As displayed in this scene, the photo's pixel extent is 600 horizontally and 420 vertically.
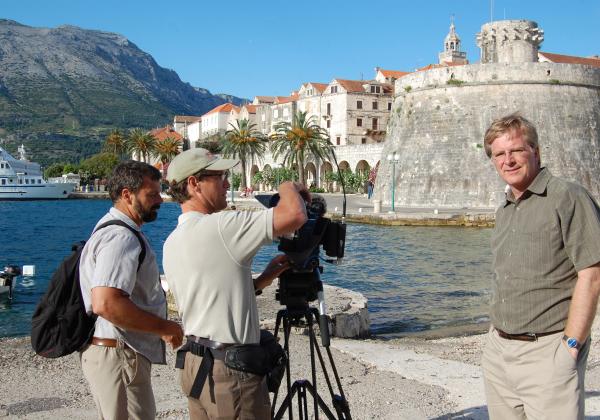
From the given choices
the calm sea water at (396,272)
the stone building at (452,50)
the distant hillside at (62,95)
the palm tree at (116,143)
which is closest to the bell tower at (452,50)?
the stone building at (452,50)

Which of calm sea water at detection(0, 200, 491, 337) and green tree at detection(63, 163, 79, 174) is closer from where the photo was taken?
calm sea water at detection(0, 200, 491, 337)

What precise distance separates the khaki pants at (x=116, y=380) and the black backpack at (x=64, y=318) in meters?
0.10

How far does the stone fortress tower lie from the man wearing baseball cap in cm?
3151

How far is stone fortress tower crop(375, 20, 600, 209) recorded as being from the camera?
3328 centimetres

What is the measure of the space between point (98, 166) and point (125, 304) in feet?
280

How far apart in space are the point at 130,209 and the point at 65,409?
1.99m

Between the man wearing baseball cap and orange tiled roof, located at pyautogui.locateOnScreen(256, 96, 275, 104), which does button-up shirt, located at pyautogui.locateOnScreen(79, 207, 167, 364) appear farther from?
orange tiled roof, located at pyautogui.locateOnScreen(256, 96, 275, 104)

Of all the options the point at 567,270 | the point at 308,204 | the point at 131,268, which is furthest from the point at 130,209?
the point at 567,270

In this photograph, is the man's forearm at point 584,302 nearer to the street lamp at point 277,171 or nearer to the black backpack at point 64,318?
the black backpack at point 64,318

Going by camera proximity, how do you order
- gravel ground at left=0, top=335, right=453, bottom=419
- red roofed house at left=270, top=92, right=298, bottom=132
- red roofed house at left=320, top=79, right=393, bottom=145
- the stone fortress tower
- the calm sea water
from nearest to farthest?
1. gravel ground at left=0, top=335, right=453, bottom=419
2. the calm sea water
3. the stone fortress tower
4. red roofed house at left=320, top=79, right=393, bottom=145
5. red roofed house at left=270, top=92, right=298, bottom=132

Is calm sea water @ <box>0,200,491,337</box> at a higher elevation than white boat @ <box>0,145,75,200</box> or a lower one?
lower

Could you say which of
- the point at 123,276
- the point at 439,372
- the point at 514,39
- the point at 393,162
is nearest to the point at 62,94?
the point at 514,39

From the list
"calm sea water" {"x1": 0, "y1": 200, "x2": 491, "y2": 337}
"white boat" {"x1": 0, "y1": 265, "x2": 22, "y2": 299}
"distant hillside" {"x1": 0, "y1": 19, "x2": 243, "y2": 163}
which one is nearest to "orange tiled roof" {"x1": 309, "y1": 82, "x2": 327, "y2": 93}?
"calm sea water" {"x1": 0, "y1": 200, "x2": 491, "y2": 337}

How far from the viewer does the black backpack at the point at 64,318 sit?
297 cm
